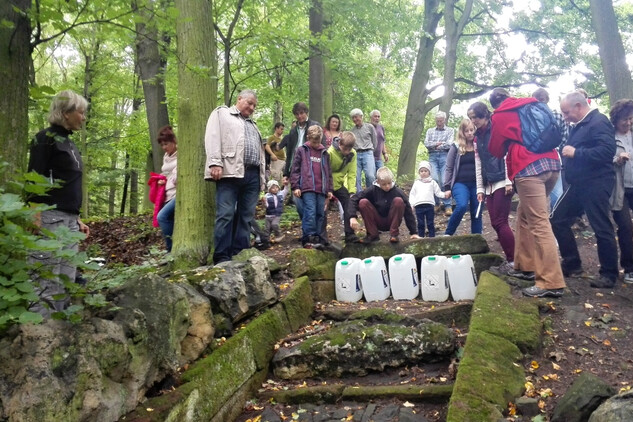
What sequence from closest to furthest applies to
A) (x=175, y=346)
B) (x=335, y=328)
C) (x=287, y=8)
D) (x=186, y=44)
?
(x=175, y=346)
(x=335, y=328)
(x=186, y=44)
(x=287, y=8)

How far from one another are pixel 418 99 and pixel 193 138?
10.6 meters

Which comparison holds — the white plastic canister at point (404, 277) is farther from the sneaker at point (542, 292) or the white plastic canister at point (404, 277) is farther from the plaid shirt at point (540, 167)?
the plaid shirt at point (540, 167)

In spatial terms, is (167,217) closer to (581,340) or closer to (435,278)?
(435,278)

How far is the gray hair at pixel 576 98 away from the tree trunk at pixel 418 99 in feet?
30.2

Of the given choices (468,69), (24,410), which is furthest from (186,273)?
(468,69)

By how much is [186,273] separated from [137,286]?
3.78ft

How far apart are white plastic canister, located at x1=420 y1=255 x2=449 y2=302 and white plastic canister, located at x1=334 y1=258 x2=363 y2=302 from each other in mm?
813

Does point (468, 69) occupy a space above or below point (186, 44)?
above

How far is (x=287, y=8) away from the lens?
10.2 meters

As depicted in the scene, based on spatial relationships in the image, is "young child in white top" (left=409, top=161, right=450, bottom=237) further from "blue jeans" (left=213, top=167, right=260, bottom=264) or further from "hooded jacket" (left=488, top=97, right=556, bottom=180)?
"blue jeans" (left=213, top=167, right=260, bottom=264)

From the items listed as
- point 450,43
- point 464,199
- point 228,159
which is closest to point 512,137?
point 464,199

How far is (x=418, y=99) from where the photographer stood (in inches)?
581

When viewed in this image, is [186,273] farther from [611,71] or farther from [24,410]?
[611,71]

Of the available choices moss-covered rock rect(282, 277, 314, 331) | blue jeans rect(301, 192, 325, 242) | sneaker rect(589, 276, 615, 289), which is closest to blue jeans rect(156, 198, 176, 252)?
blue jeans rect(301, 192, 325, 242)
